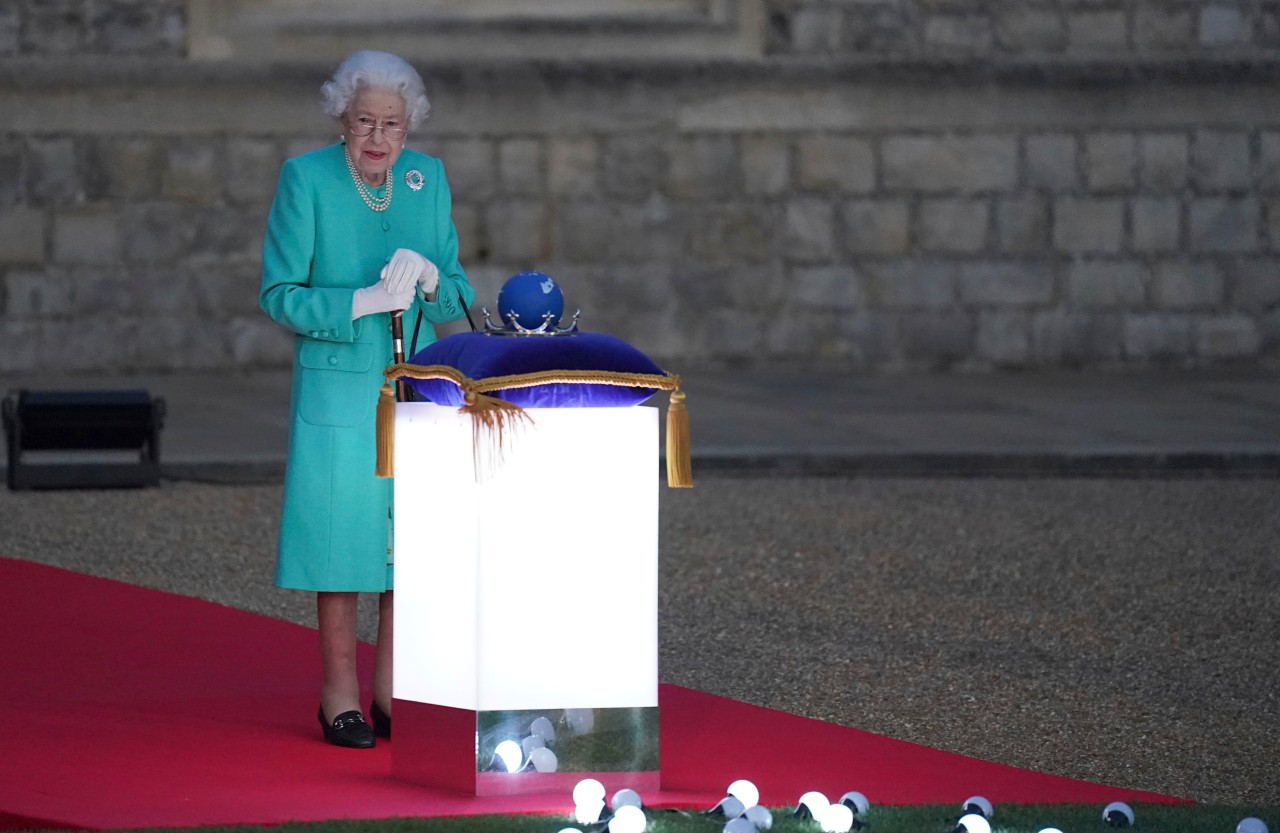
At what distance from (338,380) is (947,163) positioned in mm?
8465

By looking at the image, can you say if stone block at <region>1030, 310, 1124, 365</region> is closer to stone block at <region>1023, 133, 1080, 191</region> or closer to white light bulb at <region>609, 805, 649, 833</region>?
stone block at <region>1023, 133, 1080, 191</region>

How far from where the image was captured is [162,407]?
329 inches

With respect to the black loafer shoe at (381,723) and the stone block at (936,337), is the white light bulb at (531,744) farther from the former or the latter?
the stone block at (936,337)

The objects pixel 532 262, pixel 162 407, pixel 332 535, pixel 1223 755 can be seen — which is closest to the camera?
pixel 332 535

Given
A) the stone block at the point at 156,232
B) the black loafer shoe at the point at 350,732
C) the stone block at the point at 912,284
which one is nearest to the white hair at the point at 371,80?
the black loafer shoe at the point at 350,732

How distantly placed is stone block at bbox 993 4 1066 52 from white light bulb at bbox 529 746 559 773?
9.14 metres

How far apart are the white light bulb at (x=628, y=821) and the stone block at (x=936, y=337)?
9.16 meters

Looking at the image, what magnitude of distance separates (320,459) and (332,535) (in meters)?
0.16

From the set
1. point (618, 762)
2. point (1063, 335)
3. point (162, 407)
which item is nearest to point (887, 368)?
point (1063, 335)

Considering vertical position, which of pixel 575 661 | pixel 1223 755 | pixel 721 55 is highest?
pixel 721 55

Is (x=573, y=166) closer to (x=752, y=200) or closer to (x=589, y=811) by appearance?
(x=752, y=200)

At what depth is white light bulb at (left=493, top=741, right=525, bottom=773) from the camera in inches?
151

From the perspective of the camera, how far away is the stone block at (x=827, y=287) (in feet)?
40.4

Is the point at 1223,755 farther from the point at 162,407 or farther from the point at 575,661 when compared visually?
the point at 162,407
